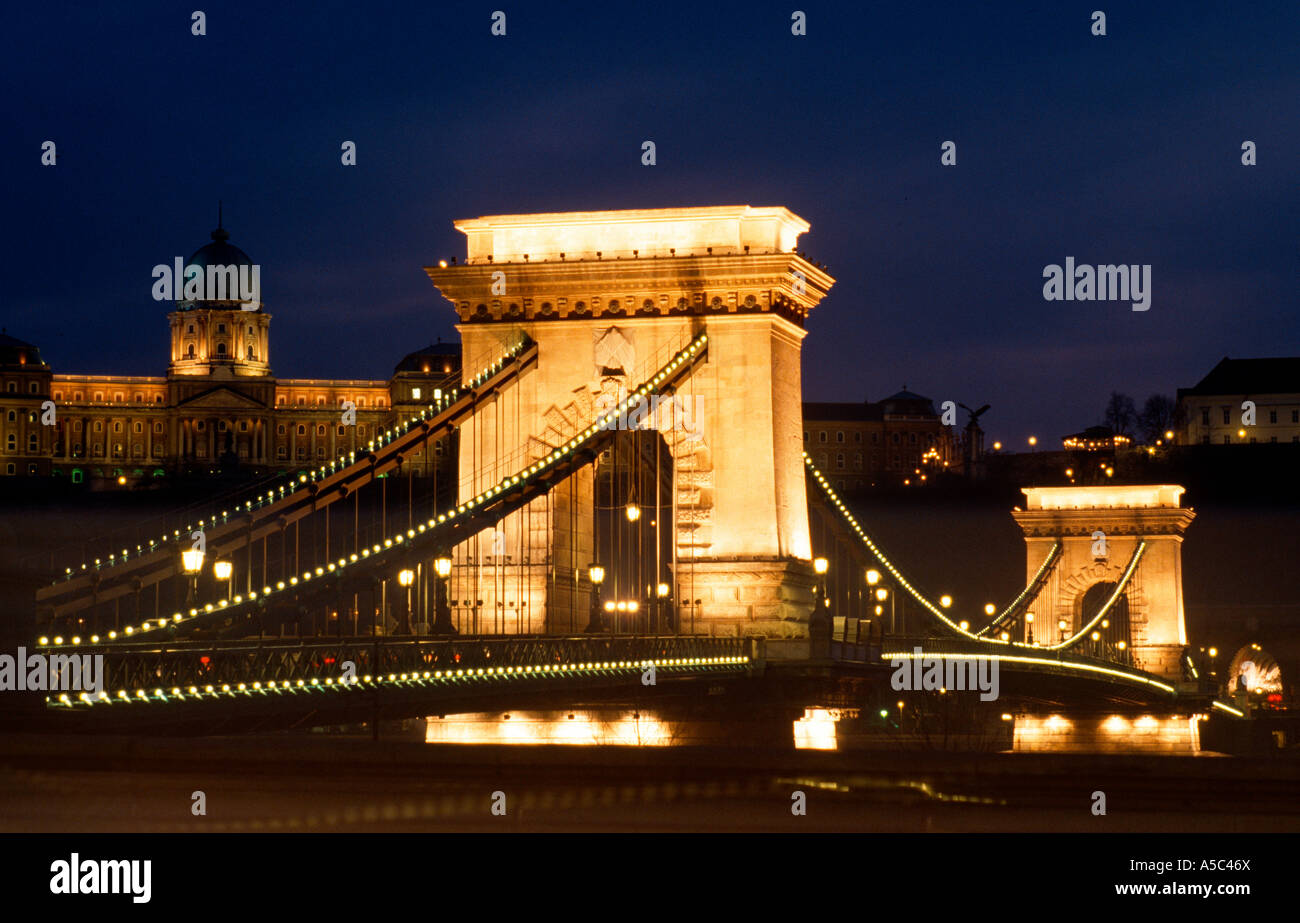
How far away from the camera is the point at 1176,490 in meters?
96.6

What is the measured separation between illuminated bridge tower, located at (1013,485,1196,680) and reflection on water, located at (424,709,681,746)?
56.3m

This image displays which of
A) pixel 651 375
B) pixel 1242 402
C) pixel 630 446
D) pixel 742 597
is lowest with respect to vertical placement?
pixel 742 597

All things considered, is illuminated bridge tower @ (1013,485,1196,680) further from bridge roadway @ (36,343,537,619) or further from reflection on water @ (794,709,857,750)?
bridge roadway @ (36,343,537,619)

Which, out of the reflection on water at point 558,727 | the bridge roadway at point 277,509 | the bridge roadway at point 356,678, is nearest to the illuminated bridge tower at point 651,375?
the bridge roadway at point 277,509

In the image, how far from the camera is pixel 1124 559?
3816 inches

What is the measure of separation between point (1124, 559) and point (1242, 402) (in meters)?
86.3

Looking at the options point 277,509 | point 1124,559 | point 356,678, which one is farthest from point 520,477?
point 1124,559

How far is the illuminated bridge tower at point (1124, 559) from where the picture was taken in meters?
95.8

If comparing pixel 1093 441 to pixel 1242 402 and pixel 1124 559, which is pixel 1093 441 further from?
pixel 1124 559

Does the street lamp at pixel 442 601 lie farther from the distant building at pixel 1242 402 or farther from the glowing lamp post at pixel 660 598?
the distant building at pixel 1242 402

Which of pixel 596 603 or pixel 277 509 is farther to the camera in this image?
pixel 596 603

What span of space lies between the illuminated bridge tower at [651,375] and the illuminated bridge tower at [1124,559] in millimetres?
50422

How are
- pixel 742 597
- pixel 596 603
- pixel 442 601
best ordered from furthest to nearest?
pixel 442 601 < pixel 742 597 < pixel 596 603

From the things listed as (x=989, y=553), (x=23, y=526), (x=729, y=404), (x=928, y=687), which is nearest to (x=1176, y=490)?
(x=989, y=553)
